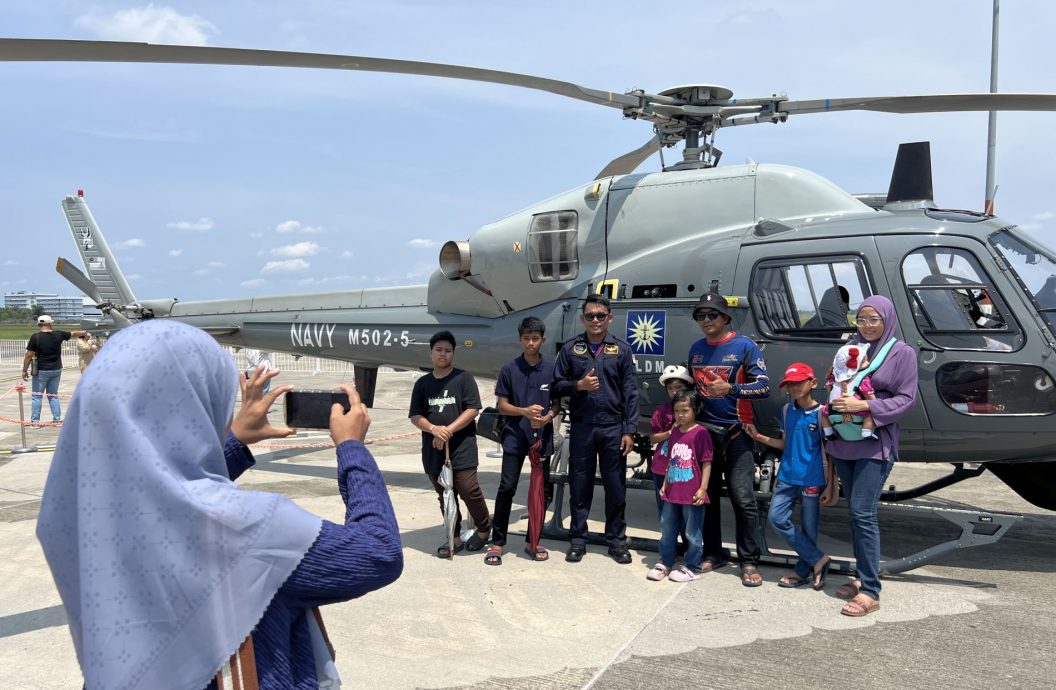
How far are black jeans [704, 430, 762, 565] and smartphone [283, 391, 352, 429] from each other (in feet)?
12.3

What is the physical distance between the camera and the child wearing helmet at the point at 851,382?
4.41 m

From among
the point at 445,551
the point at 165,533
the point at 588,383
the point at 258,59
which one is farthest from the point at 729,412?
Answer: the point at 165,533

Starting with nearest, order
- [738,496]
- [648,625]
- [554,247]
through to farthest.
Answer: [648,625], [738,496], [554,247]

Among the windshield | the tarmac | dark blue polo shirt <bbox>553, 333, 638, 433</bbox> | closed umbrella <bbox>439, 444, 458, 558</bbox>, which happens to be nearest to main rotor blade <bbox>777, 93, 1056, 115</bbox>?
the windshield

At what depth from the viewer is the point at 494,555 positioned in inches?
213

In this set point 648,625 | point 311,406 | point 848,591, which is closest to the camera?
point 311,406

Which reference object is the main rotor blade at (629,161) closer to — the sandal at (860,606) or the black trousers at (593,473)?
the black trousers at (593,473)

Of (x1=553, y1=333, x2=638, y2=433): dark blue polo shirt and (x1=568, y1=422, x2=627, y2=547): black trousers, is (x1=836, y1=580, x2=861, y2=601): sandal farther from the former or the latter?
(x1=553, y1=333, x2=638, y2=433): dark blue polo shirt

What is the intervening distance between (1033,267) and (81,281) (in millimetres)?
12113

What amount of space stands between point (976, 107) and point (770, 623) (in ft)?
12.6

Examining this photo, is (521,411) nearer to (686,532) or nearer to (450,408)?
(450,408)

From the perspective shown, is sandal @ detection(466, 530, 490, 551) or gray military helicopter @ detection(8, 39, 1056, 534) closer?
gray military helicopter @ detection(8, 39, 1056, 534)

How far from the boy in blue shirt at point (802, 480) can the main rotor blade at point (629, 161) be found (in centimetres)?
282

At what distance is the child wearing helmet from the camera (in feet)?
14.5
